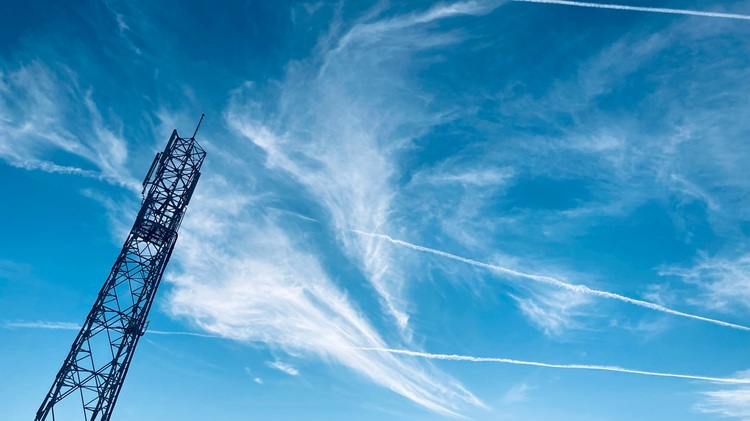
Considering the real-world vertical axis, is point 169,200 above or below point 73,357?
above

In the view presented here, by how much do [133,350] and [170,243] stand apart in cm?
814

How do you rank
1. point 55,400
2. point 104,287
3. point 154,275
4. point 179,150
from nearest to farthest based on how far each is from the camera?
1. point 55,400
2. point 104,287
3. point 154,275
4. point 179,150

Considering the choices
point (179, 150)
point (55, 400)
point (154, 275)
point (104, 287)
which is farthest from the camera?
point (179, 150)

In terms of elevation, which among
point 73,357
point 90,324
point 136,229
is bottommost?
point 73,357

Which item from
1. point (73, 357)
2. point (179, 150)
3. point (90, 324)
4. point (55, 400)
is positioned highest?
point (179, 150)

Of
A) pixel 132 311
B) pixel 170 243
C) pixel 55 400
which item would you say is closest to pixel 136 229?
pixel 170 243

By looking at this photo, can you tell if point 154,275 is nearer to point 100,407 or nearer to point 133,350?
point 133,350

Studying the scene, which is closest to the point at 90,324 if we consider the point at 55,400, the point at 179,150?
the point at 55,400

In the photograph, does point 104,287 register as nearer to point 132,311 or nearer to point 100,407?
point 132,311

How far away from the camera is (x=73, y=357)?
99.2ft

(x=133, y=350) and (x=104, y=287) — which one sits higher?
(x=104, y=287)

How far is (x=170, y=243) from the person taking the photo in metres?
35.3

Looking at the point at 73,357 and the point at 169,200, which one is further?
the point at 169,200

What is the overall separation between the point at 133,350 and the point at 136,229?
346 inches
